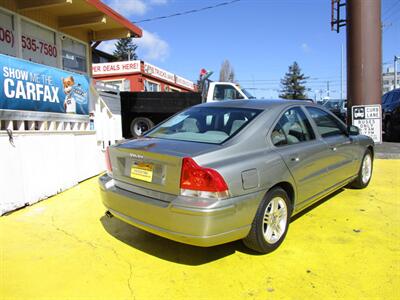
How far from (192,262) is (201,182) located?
0.90 metres

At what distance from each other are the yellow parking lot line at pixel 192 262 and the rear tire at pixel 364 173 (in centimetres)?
98

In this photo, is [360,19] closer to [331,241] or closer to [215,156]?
[331,241]

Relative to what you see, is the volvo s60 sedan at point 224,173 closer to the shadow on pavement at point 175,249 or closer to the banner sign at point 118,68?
the shadow on pavement at point 175,249

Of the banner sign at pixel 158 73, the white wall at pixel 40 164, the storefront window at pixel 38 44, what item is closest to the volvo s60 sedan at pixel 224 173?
the white wall at pixel 40 164

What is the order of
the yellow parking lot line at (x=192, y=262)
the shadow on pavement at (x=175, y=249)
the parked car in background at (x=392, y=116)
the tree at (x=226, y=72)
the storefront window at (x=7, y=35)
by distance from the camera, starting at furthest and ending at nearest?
the tree at (x=226, y=72) < the parked car in background at (x=392, y=116) < the storefront window at (x=7, y=35) < the shadow on pavement at (x=175, y=249) < the yellow parking lot line at (x=192, y=262)

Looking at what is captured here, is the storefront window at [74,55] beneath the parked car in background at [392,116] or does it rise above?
above

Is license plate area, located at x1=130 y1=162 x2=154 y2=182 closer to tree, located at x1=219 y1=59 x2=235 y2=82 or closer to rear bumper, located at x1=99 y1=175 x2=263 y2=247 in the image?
rear bumper, located at x1=99 y1=175 x2=263 y2=247

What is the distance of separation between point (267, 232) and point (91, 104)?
5282 mm

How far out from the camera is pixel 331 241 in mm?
3750

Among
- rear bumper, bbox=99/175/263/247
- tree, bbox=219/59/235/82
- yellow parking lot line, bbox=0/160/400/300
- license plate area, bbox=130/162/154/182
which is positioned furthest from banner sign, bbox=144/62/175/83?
tree, bbox=219/59/235/82

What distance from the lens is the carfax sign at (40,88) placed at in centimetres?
487

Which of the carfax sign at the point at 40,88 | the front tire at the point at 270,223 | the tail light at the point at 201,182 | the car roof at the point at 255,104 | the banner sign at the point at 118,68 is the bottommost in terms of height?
the front tire at the point at 270,223

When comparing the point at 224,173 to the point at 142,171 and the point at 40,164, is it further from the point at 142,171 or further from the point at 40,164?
the point at 40,164

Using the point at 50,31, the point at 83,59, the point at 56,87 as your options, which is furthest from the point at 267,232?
the point at 83,59
